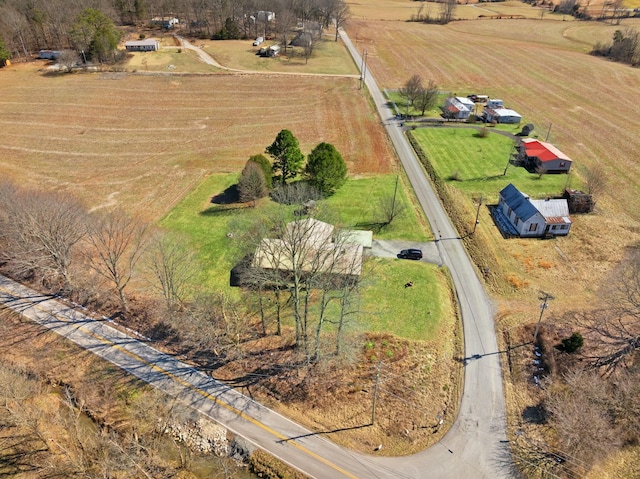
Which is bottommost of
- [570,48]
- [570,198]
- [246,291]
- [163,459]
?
[163,459]

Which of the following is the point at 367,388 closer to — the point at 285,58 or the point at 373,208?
the point at 373,208

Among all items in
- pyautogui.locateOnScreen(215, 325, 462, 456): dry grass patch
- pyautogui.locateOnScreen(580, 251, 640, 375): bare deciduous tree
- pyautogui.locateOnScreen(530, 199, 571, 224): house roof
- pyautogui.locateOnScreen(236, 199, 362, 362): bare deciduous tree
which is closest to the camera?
pyautogui.locateOnScreen(215, 325, 462, 456): dry grass patch

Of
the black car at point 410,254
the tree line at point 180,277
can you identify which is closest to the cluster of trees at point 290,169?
the tree line at point 180,277

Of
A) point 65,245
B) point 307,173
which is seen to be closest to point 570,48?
point 307,173

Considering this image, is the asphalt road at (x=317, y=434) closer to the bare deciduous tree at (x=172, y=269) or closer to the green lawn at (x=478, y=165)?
the bare deciduous tree at (x=172, y=269)

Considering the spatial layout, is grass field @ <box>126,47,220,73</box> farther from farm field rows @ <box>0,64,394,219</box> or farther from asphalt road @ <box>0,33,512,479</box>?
asphalt road @ <box>0,33,512,479</box>

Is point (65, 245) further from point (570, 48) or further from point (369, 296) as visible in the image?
point (570, 48)

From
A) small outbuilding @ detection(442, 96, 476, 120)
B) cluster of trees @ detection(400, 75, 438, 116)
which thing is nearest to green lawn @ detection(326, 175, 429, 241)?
cluster of trees @ detection(400, 75, 438, 116)
